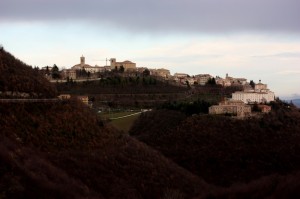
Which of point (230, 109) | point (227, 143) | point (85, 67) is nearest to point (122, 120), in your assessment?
point (230, 109)

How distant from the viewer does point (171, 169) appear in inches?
1124

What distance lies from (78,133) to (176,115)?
2665cm

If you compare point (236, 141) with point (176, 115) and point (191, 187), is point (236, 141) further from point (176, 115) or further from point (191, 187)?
point (191, 187)

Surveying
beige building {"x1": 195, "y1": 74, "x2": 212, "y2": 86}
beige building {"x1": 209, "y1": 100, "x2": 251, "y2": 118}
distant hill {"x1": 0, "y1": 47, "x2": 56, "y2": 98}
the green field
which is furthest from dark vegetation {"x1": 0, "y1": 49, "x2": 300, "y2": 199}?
beige building {"x1": 195, "y1": 74, "x2": 212, "y2": 86}

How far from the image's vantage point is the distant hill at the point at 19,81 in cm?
2810

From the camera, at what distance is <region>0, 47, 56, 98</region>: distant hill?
92.2 ft

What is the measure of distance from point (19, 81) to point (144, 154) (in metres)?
8.46

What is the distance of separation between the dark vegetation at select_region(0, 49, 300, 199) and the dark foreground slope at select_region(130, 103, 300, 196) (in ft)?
0.27

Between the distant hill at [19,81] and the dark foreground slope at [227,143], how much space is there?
1402cm

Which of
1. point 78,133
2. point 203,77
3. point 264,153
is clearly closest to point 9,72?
point 78,133

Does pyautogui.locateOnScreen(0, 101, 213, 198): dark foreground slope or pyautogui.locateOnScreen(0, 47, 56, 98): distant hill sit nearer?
pyautogui.locateOnScreen(0, 101, 213, 198): dark foreground slope

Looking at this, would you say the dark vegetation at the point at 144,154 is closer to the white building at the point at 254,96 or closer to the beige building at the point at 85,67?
the white building at the point at 254,96

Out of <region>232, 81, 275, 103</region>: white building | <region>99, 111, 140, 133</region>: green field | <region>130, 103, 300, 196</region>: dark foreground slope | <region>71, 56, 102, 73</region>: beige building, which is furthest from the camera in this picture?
<region>71, 56, 102, 73</region>: beige building

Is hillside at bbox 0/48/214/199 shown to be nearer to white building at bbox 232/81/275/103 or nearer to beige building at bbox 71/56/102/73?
white building at bbox 232/81/275/103
